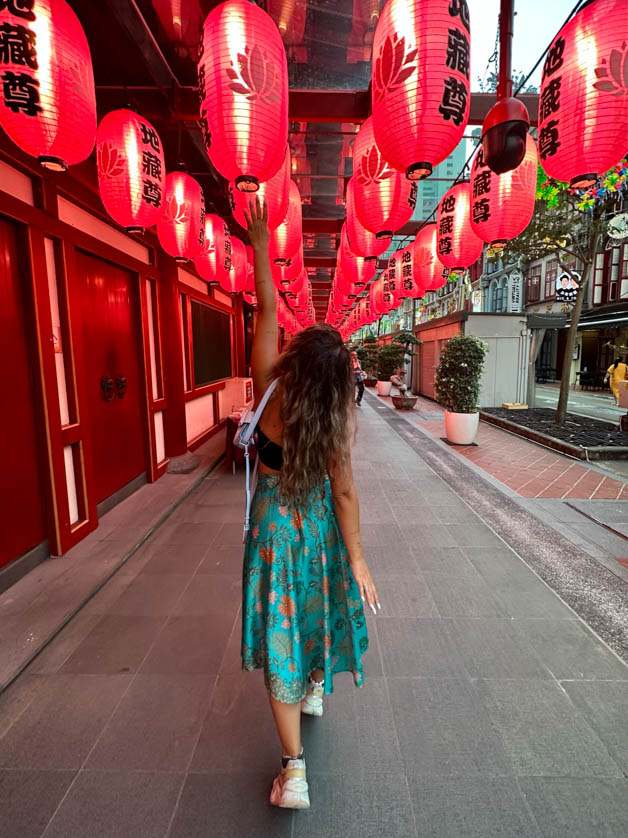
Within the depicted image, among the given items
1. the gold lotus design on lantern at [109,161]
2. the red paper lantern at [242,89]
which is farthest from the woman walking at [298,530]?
the gold lotus design on lantern at [109,161]

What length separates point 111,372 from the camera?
17.4 ft

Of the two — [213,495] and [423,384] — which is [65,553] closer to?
[213,495]

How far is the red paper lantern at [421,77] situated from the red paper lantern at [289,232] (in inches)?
98.8

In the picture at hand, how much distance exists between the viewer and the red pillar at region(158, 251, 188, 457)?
6.67 m

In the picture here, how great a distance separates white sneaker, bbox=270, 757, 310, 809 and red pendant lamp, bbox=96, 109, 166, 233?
408 centimetres

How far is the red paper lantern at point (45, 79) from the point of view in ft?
7.40

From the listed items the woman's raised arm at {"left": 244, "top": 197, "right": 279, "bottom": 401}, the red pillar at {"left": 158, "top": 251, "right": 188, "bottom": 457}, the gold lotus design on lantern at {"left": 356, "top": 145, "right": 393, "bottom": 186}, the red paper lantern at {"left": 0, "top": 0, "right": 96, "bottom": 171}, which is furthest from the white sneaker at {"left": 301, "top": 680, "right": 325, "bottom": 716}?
the red pillar at {"left": 158, "top": 251, "right": 188, "bottom": 457}

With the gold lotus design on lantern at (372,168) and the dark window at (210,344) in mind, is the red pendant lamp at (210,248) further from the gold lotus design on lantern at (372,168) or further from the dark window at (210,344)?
the dark window at (210,344)

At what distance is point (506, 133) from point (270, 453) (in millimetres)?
3117

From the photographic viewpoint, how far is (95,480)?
4.86 m

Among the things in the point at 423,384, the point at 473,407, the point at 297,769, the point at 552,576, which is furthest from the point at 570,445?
the point at 423,384

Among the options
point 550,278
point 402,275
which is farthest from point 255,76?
point 550,278

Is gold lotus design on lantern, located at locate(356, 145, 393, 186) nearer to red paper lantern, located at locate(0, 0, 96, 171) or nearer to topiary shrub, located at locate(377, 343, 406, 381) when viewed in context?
red paper lantern, located at locate(0, 0, 96, 171)

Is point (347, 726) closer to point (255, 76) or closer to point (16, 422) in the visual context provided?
point (16, 422)
